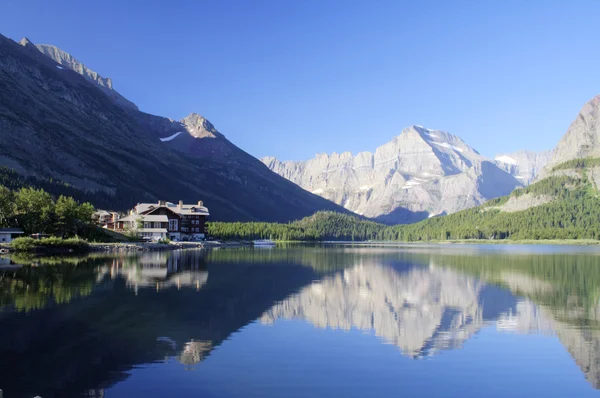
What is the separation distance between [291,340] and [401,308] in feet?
46.1

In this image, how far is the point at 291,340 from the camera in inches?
1116

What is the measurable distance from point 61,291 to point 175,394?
92.3 feet

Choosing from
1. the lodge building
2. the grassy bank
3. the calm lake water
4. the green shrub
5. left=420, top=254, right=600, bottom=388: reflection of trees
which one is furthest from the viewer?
the lodge building

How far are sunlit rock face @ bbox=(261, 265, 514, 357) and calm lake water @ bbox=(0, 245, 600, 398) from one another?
0.16 m

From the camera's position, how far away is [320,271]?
71875 millimetres

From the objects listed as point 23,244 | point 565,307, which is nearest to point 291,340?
point 565,307

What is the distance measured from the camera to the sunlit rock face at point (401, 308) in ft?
99.0

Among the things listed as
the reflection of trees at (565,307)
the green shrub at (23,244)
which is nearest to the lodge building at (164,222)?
the green shrub at (23,244)

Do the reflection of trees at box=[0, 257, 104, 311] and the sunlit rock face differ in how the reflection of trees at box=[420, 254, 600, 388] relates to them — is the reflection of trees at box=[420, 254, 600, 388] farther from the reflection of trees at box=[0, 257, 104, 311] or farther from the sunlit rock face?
the reflection of trees at box=[0, 257, 104, 311]

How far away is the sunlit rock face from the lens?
3019 cm

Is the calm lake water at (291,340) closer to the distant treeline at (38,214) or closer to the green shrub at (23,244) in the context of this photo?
the green shrub at (23,244)

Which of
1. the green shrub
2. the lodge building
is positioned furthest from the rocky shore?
the green shrub

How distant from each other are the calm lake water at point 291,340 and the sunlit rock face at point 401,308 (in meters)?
0.16

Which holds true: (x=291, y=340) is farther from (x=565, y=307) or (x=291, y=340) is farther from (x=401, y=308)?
(x=565, y=307)
